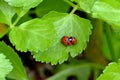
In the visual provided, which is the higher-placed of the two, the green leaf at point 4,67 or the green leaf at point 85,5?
the green leaf at point 85,5

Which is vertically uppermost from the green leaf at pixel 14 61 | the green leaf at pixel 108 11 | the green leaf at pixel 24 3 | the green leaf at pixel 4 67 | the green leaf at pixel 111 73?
the green leaf at pixel 108 11

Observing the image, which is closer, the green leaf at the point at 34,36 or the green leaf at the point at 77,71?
the green leaf at the point at 34,36

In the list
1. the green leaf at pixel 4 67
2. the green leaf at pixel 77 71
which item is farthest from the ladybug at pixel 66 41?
the green leaf at pixel 77 71

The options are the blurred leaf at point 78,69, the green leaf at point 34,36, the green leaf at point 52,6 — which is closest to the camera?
the green leaf at point 34,36

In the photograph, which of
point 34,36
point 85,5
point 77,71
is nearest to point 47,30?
point 34,36

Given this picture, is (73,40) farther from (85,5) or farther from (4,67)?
(4,67)

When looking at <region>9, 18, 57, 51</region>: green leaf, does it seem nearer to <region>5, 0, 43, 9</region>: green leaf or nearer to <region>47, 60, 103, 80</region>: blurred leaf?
<region>5, 0, 43, 9</region>: green leaf

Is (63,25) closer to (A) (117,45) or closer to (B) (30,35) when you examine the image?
(B) (30,35)

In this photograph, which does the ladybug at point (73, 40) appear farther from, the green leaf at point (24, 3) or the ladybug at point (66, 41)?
the green leaf at point (24, 3)
